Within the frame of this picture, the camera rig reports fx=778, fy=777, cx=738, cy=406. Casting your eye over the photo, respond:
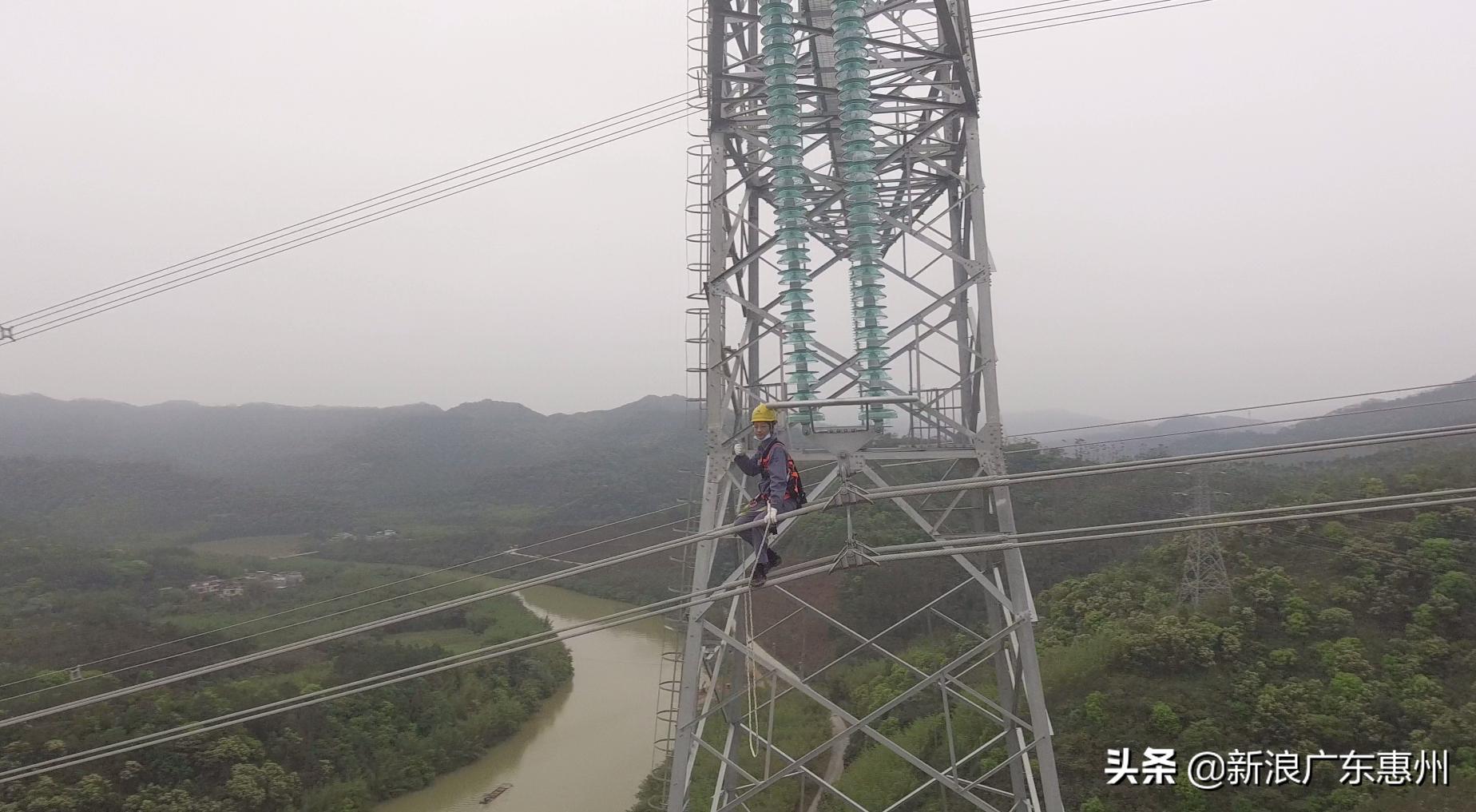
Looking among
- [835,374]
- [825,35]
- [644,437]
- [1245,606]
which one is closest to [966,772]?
[1245,606]

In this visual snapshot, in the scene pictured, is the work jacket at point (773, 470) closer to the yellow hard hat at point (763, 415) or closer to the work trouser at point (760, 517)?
the work trouser at point (760, 517)

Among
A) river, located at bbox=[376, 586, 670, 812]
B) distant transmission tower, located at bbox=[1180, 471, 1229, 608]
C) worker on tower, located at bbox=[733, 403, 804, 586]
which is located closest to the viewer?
worker on tower, located at bbox=[733, 403, 804, 586]

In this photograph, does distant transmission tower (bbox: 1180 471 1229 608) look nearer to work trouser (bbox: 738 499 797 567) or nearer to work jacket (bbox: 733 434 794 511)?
work trouser (bbox: 738 499 797 567)

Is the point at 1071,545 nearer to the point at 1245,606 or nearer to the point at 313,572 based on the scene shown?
the point at 1245,606

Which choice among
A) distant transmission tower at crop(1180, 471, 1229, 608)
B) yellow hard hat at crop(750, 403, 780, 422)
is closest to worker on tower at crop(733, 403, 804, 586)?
yellow hard hat at crop(750, 403, 780, 422)

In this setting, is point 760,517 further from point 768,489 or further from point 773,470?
point 773,470

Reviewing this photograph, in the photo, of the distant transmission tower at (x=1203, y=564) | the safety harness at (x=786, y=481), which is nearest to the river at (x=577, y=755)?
the distant transmission tower at (x=1203, y=564)

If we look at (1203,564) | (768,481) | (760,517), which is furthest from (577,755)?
(768,481)
